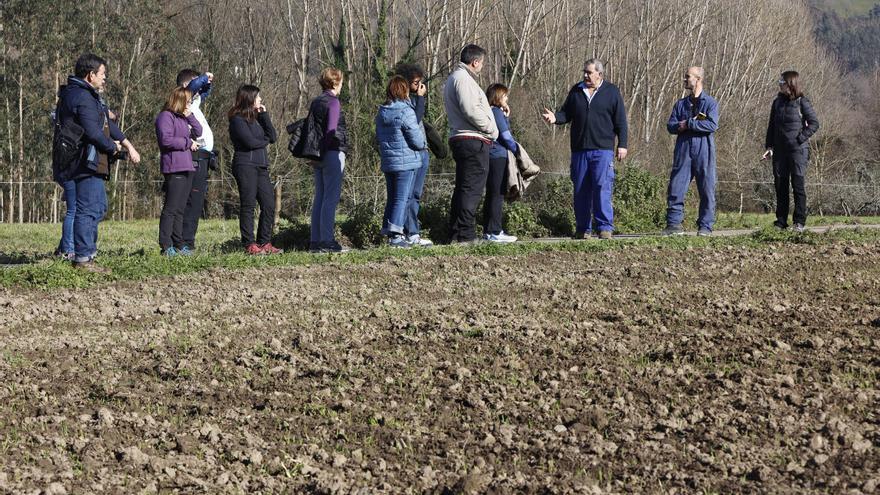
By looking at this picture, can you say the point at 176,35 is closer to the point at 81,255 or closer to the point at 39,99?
the point at 39,99

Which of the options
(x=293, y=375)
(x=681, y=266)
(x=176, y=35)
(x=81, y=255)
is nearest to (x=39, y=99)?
(x=176, y=35)

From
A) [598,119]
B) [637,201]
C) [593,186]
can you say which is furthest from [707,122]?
[637,201]

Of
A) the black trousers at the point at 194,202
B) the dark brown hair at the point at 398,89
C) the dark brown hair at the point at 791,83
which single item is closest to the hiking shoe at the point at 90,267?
the black trousers at the point at 194,202

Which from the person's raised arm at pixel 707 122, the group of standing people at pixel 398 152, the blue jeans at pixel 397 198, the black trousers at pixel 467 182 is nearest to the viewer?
the group of standing people at pixel 398 152

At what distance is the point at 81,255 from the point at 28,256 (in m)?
2.98

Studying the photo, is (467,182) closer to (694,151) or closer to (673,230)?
(673,230)

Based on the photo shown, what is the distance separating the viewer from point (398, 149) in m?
11.0

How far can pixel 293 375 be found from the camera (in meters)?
5.97

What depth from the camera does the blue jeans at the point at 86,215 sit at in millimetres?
9539

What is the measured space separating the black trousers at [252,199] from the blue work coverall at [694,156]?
448cm

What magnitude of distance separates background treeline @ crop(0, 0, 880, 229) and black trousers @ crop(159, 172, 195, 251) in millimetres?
3452

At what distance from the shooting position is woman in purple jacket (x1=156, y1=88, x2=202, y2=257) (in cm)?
1059

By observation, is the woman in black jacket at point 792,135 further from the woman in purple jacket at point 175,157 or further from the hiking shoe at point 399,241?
the woman in purple jacket at point 175,157

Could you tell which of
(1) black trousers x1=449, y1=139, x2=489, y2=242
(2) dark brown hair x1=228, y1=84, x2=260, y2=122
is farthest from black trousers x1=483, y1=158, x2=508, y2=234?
(2) dark brown hair x1=228, y1=84, x2=260, y2=122
